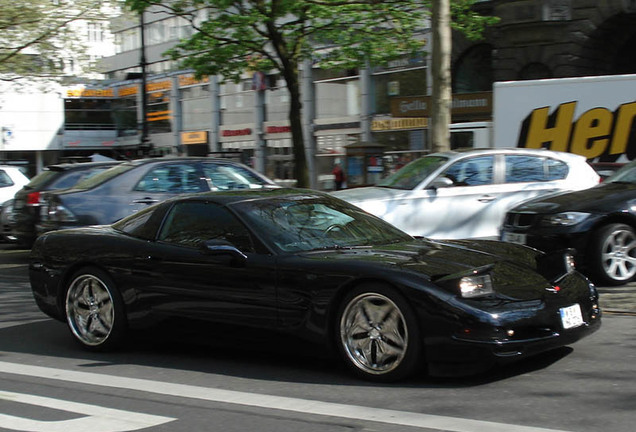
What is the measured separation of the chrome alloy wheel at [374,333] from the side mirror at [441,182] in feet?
20.1

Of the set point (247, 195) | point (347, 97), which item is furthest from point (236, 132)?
point (247, 195)

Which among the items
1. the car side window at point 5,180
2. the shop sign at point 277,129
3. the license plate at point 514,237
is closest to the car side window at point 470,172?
the license plate at point 514,237

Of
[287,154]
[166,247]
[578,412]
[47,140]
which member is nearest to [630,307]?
[578,412]

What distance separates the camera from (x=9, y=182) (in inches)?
706

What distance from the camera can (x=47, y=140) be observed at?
55000 mm

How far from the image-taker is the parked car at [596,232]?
925 cm

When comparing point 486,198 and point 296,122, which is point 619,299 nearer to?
point 486,198

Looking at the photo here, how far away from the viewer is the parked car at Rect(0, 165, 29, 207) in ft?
58.0

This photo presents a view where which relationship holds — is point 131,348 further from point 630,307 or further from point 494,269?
point 630,307

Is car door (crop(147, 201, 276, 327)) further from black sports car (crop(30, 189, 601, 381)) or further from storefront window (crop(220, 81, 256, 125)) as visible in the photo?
storefront window (crop(220, 81, 256, 125))

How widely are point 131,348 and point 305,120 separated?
90.2 feet

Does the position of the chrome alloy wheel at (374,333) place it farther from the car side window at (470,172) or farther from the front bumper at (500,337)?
the car side window at (470,172)

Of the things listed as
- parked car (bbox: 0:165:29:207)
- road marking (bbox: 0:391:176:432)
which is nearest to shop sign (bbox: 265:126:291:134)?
parked car (bbox: 0:165:29:207)

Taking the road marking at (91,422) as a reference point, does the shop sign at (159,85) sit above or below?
above
